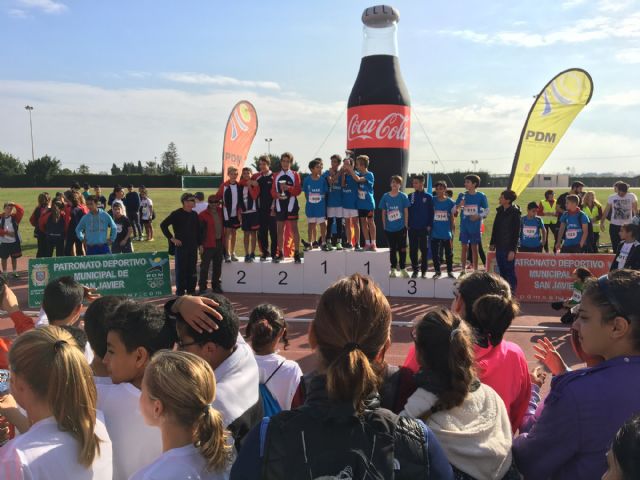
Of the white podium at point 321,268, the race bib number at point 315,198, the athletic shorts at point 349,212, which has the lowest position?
the white podium at point 321,268

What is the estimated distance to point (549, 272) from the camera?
10.9m

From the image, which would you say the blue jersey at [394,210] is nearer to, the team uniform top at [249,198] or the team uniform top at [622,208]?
the team uniform top at [249,198]

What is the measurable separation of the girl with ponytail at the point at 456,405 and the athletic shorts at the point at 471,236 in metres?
9.66

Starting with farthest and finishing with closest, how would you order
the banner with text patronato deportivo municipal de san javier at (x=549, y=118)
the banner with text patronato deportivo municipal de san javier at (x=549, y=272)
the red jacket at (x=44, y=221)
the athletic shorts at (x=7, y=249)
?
the banner with text patronato deportivo municipal de san javier at (x=549, y=118), the red jacket at (x=44, y=221), the athletic shorts at (x=7, y=249), the banner with text patronato deportivo municipal de san javier at (x=549, y=272)

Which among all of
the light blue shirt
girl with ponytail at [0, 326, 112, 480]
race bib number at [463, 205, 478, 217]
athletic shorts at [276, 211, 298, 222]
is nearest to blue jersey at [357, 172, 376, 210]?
athletic shorts at [276, 211, 298, 222]

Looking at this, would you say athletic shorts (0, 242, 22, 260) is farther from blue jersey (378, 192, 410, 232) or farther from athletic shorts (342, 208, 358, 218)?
blue jersey (378, 192, 410, 232)

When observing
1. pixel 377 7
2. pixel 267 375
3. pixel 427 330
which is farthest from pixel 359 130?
pixel 427 330

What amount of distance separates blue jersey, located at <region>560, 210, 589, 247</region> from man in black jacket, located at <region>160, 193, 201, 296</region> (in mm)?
7879

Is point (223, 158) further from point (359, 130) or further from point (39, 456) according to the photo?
point (39, 456)

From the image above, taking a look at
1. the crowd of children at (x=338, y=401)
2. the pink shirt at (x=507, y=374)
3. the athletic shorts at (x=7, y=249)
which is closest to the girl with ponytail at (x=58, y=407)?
the crowd of children at (x=338, y=401)

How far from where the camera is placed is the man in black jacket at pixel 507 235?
10.5 m

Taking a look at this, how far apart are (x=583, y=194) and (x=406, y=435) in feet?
49.5

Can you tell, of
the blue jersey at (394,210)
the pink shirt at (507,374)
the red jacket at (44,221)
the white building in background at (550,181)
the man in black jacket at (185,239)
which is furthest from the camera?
the white building in background at (550,181)

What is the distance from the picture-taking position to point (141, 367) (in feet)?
8.11
